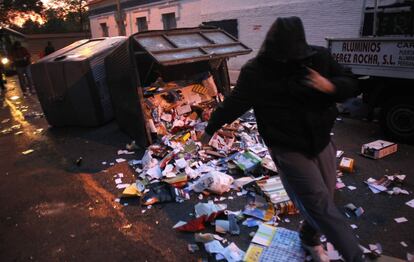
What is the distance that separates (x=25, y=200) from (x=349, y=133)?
514cm

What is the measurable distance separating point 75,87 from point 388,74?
569cm

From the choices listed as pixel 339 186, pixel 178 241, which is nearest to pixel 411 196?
pixel 339 186

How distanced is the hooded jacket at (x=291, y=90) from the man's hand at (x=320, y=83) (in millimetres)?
28

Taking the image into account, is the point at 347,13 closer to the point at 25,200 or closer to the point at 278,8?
the point at 278,8

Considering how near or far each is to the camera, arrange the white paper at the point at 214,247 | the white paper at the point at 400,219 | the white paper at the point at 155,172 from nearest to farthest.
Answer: the white paper at the point at 214,247
the white paper at the point at 400,219
the white paper at the point at 155,172

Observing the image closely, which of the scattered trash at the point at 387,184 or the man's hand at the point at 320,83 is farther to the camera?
the scattered trash at the point at 387,184

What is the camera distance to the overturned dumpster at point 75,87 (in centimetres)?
645

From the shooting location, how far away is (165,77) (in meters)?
6.44

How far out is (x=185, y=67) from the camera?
21.7ft

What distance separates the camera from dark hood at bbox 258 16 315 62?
6.34 ft

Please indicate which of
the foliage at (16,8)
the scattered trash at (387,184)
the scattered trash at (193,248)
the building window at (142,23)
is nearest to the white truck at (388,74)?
the scattered trash at (387,184)

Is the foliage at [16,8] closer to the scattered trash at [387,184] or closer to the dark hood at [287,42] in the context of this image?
the scattered trash at [387,184]

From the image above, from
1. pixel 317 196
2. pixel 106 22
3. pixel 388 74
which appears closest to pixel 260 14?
pixel 388 74

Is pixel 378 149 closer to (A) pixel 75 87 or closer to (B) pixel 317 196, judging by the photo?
(B) pixel 317 196
